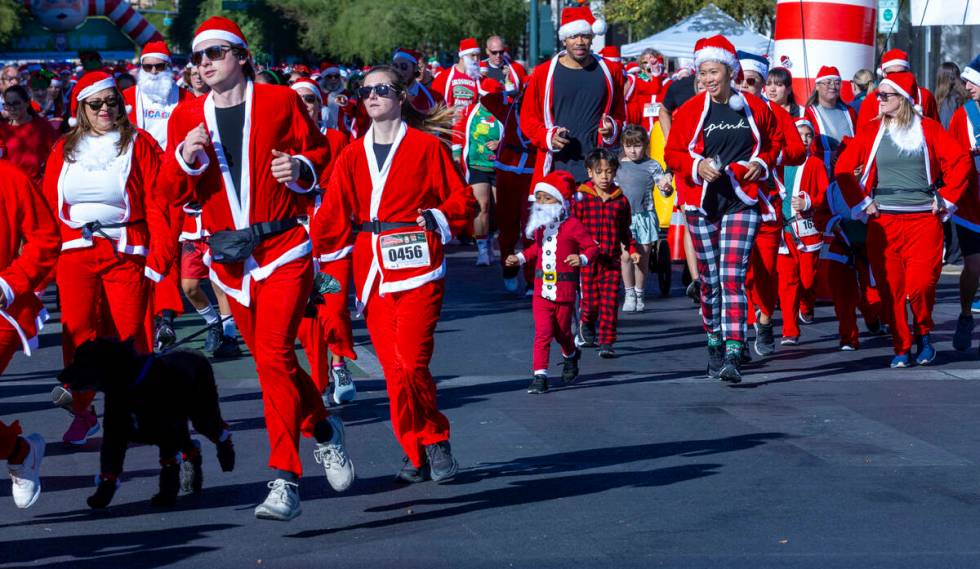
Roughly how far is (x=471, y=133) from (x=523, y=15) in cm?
3767

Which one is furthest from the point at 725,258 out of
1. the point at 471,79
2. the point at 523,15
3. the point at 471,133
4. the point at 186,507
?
the point at 523,15

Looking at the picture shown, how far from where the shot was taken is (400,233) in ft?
24.1

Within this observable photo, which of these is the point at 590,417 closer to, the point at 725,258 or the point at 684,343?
the point at 725,258

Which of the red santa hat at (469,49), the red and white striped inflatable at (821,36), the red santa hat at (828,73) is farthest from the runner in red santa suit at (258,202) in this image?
the red santa hat at (469,49)

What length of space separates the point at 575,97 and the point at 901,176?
2493 millimetres

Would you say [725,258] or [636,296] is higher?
[725,258]

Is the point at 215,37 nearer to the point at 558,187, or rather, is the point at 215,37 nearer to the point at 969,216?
the point at 558,187

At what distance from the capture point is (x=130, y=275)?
28.5ft

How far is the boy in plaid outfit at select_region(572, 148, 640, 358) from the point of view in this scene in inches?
452

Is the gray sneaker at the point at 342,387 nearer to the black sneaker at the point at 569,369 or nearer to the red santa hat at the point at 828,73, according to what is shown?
the black sneaker at the point at 569,369

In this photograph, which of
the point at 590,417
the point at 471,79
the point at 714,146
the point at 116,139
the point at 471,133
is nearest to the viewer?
the point at 116,139

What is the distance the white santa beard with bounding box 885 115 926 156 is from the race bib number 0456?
4713 mm

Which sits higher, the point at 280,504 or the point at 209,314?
the point at 280,504

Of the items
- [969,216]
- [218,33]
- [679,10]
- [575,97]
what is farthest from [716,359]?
[679,10]
